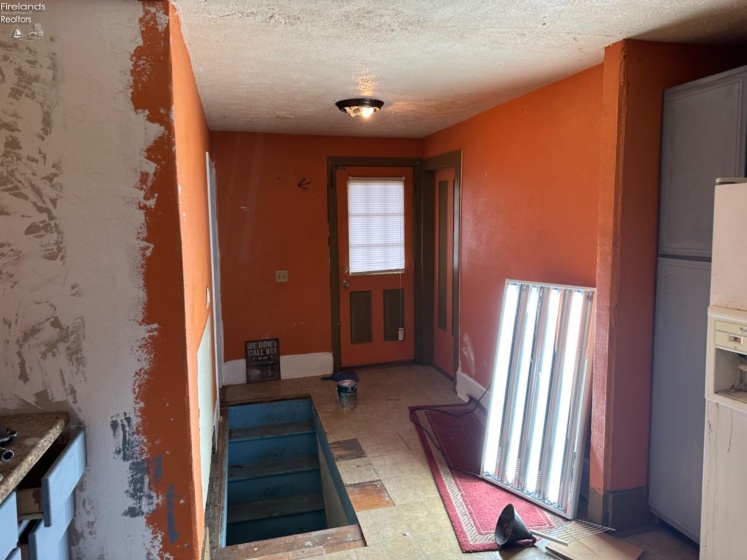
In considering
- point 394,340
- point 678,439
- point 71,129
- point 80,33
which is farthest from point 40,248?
point 394,340

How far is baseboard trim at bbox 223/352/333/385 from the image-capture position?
4566 mm

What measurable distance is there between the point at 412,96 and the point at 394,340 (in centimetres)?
256

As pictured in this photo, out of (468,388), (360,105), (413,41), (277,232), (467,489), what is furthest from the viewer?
(277,232)

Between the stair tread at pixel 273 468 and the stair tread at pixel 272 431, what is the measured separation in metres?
0.19

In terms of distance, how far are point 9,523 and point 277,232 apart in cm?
348

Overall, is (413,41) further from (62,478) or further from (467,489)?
(467,489)

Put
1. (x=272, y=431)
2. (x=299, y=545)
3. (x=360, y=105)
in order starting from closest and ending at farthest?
(x=299, y=545), (x=360, y=105), (x=272, y=431)

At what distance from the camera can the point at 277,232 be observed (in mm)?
4605

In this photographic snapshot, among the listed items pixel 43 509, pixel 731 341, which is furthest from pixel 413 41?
pixel 43 509

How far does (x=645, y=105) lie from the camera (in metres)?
2.28

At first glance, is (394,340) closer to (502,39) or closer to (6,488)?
(502,39)

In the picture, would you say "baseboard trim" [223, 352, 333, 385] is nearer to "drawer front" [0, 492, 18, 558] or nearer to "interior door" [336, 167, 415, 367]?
"interior door" [336, 167, 415, 367]

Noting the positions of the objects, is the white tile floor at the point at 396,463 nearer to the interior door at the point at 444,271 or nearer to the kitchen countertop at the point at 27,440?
the interior door at the point at 444,271

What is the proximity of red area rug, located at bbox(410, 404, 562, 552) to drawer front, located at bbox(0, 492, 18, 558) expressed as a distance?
1.82 m
